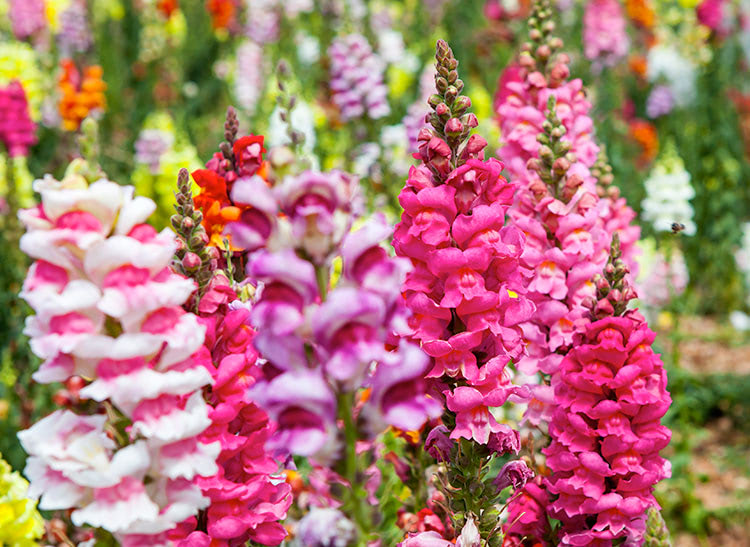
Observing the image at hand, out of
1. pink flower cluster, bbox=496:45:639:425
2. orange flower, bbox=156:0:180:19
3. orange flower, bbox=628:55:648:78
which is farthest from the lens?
orange flower, bbox=628:55:648:78

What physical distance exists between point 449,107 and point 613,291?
0.59 metres

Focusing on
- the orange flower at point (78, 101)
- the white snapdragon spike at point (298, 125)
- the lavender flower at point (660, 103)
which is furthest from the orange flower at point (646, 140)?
the orange flower at point (78, 101)

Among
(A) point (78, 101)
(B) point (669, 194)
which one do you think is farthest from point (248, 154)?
(A) point (78, 101)

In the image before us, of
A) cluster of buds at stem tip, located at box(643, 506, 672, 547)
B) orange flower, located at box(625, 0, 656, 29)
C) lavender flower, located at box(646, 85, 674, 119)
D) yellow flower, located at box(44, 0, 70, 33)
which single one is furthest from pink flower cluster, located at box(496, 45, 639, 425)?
orange flower, located at box(625, 0, 656, 29)

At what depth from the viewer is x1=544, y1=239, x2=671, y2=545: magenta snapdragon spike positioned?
6.23ft

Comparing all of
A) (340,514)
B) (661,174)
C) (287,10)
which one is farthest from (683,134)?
(340,514)

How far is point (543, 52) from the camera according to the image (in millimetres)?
2668

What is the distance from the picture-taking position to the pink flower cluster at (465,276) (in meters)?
1.75

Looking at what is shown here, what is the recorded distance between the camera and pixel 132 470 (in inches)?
54.0

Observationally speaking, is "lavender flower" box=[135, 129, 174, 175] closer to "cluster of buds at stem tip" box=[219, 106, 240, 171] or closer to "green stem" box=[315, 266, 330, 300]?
"cluster of buds at stem tip" box=[219, 106, 240, 171]

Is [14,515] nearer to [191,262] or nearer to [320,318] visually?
[191,262]

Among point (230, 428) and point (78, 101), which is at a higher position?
point (78, 101)

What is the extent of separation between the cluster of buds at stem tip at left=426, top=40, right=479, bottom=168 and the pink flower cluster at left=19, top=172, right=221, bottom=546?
2.35ft

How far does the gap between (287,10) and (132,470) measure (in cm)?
764
